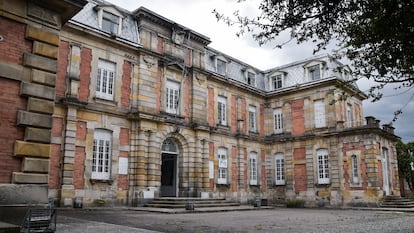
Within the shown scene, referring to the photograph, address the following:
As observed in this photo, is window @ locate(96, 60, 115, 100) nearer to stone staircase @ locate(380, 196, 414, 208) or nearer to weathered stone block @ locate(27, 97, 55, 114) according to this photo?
weathered stone block @ locate(27, 97, 55, 114)

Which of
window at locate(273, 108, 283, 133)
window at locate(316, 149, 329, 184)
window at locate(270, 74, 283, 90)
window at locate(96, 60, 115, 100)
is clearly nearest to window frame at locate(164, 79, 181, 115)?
window at locate(96, 60, 115, 100)

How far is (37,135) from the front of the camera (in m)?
6.98

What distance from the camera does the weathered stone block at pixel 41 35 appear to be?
7229 millimetres

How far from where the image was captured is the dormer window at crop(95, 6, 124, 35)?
55.4ft

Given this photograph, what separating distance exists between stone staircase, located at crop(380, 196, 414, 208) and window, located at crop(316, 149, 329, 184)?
3.28m

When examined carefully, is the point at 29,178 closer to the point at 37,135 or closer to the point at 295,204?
the point at 37,135

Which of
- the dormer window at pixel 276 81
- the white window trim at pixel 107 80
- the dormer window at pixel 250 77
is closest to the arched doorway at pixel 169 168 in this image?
the white window trim at pixel 107 80

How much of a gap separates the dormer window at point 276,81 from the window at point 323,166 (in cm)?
578

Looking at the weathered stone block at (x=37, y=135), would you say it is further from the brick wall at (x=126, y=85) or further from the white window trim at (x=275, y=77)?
the white window trim at (x=275, y=77)

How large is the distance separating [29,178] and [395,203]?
18815 millimetres

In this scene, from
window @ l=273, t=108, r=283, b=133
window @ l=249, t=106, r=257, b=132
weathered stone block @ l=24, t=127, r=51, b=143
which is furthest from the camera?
window @ l=273, t=108, r=283, b=133

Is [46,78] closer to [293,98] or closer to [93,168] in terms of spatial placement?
[93,168]

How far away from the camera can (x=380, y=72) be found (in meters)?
7.13

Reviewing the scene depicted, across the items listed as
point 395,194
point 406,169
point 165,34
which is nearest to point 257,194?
point 395,194
